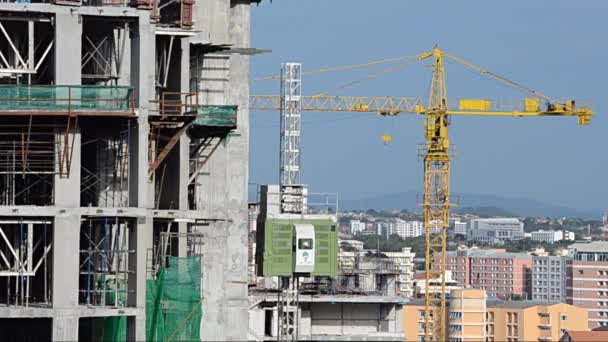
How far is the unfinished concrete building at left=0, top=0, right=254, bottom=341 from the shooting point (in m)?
37.3

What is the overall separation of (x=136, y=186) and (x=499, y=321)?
5804 inches

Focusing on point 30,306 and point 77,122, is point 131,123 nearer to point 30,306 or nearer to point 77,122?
point 77,122

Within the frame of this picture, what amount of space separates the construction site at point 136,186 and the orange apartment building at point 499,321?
422ft

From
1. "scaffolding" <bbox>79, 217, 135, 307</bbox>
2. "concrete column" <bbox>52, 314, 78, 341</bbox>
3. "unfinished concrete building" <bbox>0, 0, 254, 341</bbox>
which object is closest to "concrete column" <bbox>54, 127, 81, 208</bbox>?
→ "unfinished concrete building" <bbox>0, 0, 254, 341</bbox>

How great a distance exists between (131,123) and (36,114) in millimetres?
2208

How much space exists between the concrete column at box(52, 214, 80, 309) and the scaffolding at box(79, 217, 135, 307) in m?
0.73

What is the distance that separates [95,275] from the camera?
39125mm

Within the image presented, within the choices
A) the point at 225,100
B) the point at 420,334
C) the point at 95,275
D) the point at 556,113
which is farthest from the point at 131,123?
the point at 420,334

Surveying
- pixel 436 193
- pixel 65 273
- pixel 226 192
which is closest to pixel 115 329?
pixel 65 273

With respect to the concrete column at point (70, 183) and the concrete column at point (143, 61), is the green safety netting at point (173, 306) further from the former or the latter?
the concrete column at point (143, 61)

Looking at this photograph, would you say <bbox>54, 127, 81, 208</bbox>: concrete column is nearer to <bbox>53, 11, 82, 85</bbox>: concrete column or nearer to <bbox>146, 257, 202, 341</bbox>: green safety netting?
<bbox>53, 11, 82, 85</bbox>: concrete column

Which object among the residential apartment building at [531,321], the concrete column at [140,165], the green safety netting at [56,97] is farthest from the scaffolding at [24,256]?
the residential apartment building at [531,321]

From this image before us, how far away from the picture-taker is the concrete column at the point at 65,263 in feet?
122

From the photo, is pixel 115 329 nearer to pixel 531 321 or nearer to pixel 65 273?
pixel 65 273
